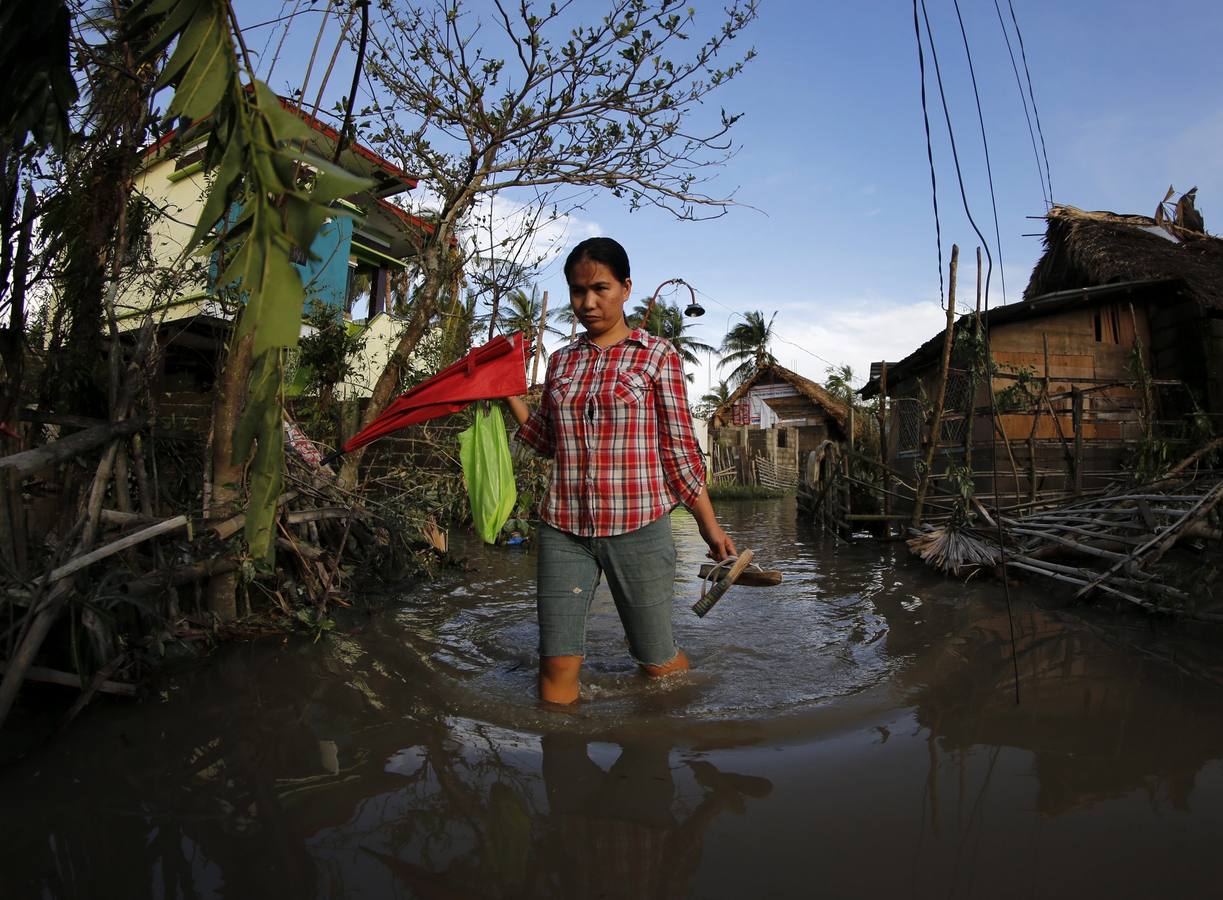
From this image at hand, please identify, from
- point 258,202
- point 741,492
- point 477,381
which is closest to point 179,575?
point 477,381

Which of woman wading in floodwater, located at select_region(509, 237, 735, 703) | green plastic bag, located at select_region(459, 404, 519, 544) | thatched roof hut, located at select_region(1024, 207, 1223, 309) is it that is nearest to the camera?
woman wading in floodwater, located at select_region(509, 237, 735, 703)

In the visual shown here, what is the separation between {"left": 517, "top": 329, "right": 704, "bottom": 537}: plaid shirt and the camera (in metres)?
2.71

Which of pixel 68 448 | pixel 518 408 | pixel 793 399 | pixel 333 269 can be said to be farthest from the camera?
pixel 793 399

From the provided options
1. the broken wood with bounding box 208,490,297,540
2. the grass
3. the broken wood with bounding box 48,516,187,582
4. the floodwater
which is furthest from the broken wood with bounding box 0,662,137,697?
the grass

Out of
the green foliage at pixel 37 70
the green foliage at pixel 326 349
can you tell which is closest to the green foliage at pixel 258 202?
the green foliage at pixel 37 70

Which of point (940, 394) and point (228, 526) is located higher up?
point (940, 394)

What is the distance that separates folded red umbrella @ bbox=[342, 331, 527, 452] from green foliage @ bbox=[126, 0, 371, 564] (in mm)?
1651

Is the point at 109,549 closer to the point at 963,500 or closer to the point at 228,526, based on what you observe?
the point at 228,526

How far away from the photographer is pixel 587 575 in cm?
279

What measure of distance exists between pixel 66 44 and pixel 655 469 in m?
Answer: 2.07

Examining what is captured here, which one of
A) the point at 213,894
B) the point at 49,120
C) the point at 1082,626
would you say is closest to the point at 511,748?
the point at 213,894

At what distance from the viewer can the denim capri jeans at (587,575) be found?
273 cm

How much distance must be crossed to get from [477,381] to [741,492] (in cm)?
1759

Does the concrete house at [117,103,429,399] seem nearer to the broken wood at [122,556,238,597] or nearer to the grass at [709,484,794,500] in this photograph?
the broken wood at [122,556,238,597]
